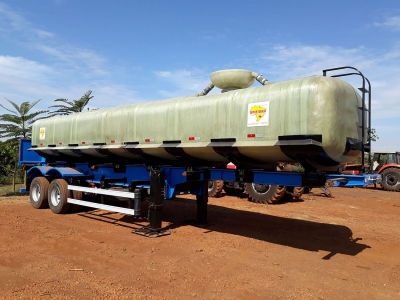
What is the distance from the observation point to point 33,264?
6125mm

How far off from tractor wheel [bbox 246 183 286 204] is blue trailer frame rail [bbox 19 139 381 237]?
16.7 ft

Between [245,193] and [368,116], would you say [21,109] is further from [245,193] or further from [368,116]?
[368,116]

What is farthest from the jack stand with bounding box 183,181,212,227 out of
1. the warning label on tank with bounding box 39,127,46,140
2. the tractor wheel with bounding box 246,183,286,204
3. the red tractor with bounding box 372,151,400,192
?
the red tractor with bounding box 372,151,400,192

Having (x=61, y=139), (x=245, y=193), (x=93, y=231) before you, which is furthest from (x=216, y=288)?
(x=245, y=193)

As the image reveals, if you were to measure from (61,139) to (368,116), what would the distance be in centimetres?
935

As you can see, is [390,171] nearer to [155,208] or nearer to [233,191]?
[233,191]

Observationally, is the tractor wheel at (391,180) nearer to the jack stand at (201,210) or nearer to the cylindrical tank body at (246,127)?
the jack stand at (201,210)

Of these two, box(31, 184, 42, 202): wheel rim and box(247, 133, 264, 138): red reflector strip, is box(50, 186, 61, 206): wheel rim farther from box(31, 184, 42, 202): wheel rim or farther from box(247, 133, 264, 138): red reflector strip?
box(247, 133, 264, 138): red reflector strip

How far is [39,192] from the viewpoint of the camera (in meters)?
12.2

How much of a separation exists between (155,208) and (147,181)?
46.6 inches

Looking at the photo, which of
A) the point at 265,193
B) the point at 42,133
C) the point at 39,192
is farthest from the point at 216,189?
the point at 42,133

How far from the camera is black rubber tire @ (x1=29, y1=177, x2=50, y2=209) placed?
1195 centimetres

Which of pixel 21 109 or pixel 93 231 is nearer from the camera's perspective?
pixel 93 231

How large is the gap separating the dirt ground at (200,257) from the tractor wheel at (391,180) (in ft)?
38.9
